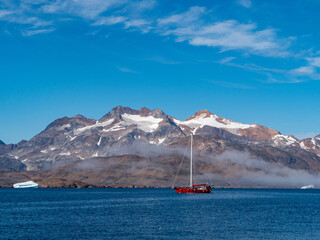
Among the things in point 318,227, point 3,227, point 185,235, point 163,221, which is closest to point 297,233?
point 318,227

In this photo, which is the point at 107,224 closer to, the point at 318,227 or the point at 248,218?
the point at 248,218

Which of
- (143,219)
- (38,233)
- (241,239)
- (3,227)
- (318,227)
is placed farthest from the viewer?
(143,219)

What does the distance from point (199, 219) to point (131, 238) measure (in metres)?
33.5

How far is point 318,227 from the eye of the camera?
96.8 m

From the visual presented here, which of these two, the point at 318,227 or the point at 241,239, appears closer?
the point at 241,239

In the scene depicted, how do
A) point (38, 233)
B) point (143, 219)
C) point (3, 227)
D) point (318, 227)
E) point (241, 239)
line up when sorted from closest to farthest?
point (241, 239), point (38, 233), point (3, 227), point (318, 227), point (143, 219)

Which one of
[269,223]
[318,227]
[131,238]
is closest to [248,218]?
[269,223]

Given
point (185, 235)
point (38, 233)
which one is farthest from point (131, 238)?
point (38, 233)

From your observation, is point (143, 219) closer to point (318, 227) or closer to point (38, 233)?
point (38, 233)

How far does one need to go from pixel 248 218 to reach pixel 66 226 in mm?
44699

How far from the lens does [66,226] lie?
92.2 metres

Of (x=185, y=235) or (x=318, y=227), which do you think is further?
(x=318, y=227)

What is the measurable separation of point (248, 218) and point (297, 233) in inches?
1011

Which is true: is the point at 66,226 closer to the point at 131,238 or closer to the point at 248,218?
the point at 131,238
